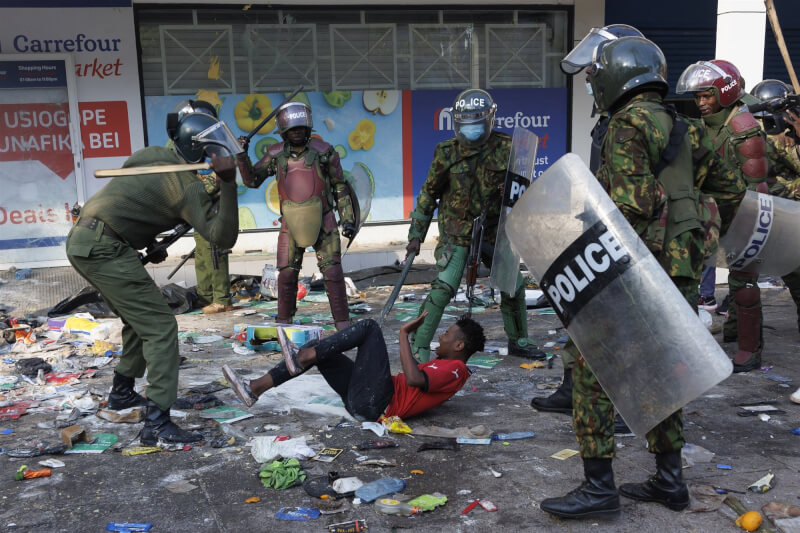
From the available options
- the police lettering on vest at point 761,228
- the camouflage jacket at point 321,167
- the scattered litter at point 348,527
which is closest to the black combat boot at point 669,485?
the scattered litter at point 348,527

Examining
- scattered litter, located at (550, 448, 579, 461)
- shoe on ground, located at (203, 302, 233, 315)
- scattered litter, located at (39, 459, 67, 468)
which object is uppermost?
scattered litter, located at (39, 459, 67, 468)

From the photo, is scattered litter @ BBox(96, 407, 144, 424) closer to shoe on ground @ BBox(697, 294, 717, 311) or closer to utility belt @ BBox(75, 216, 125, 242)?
utility belt @ BBox(75, 216, 125, 242)

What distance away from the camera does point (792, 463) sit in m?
3.98

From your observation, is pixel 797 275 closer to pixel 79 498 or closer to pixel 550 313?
pixel 550 313

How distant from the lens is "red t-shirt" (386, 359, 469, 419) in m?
4.62

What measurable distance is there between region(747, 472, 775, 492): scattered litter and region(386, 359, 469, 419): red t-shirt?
5.53 feet

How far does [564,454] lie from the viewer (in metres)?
4.17

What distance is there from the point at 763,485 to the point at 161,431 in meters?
3.08

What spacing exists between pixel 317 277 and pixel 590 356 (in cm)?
673

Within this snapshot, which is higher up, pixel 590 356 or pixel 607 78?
pixel 607 78

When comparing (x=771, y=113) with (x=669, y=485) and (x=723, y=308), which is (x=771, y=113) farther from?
(x=669, y=485)

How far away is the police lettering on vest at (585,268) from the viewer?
10.3 ft

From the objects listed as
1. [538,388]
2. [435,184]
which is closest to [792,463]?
[538,388]

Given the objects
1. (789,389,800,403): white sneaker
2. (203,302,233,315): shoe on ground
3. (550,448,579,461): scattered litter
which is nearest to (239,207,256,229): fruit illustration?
(203,302,233,315): shoe on ground
